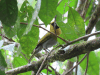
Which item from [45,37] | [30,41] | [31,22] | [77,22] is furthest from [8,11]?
→ [45,37]

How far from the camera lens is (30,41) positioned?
0.90 meters

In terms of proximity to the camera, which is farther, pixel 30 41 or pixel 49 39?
pixel 49 39

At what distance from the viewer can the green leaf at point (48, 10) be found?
2.13 ft

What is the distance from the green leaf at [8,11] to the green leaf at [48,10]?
16cm

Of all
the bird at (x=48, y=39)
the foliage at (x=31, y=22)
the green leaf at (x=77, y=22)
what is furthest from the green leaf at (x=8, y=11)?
the bird at (x=48, y=39)

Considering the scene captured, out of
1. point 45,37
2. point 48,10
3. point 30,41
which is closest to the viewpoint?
point 48,10

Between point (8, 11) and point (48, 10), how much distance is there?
212mm

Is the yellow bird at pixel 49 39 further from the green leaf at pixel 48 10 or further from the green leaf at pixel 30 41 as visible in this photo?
the green leaf at pixel 48 10

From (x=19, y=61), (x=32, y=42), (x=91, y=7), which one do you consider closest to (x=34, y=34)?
(x=32, y=42)

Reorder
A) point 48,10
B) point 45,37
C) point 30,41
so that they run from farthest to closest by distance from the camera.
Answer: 1. point 45,37
2. point 30,41
3. point 48,10

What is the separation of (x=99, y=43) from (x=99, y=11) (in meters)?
0.71

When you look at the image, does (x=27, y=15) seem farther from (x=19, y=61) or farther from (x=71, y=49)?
(x=19, y=61)

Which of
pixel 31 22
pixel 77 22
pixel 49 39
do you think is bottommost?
pixel 49 39

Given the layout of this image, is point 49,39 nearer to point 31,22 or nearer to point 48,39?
point 48,39
